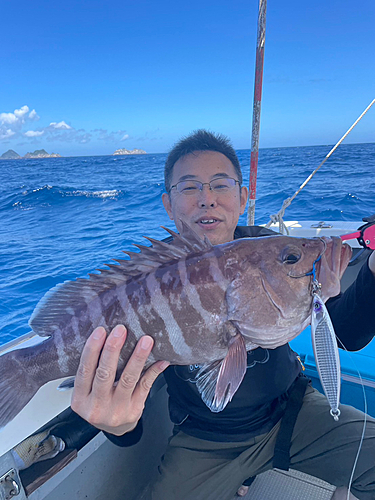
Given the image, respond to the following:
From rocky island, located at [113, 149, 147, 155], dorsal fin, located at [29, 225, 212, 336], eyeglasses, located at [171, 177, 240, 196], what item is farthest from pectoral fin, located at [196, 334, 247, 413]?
rocky island, located at [113, 149, 147, 155]

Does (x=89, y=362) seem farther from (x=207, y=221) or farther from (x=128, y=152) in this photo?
(x=128, y=152)

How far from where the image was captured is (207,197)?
228 centimetres

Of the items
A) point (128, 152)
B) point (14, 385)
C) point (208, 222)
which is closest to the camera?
point (14, 385)

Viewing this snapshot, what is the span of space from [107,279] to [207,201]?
1.01 m

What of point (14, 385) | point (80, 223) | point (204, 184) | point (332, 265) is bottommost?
point (80, 223)

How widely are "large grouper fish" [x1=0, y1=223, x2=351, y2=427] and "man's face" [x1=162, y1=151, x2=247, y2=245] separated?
713 millimetres

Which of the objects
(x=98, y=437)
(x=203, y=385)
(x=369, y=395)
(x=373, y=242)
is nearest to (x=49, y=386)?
(x=98, y=437)

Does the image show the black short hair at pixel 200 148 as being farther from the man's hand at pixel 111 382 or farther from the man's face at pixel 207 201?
the man's hand at pixel 111 382

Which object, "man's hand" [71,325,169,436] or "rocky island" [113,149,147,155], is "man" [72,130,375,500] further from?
"rocky island" [113,149,147,155]

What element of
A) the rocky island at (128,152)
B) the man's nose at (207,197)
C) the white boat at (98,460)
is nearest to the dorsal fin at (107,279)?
the white boat at (98,460)

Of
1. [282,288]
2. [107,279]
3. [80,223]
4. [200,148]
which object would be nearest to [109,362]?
[107,279]

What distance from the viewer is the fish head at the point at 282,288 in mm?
1360

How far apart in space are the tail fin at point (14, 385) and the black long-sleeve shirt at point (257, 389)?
2.03ft

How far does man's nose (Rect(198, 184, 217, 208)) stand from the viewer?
7.41 feet
